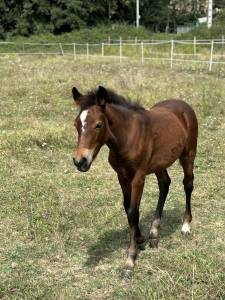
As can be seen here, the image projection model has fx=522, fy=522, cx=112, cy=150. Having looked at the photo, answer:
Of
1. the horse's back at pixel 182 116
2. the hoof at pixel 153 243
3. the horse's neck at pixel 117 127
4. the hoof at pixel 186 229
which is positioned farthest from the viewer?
the hoof at pixel 186 229

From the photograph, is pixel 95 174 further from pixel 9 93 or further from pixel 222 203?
pixel 9 93

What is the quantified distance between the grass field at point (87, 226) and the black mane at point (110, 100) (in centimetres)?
156

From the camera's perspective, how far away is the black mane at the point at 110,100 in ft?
15.4

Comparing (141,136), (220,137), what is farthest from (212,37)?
(141,136)

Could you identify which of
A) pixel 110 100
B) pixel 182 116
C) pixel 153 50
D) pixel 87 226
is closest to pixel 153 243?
pixel 87 226

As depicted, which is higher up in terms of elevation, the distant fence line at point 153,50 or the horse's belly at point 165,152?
the horse's belly at point 165,152

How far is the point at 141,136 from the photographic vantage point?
5211 millimetres

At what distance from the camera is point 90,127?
4578 millimetres

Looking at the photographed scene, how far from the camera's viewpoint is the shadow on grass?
566 centimetres

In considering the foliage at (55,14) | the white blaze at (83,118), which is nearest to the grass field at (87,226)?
the white blaze at (83,118)

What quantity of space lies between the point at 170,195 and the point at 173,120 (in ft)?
6.31

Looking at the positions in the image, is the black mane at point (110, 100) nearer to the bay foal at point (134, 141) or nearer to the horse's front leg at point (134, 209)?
the bay foal at point (134, 141)

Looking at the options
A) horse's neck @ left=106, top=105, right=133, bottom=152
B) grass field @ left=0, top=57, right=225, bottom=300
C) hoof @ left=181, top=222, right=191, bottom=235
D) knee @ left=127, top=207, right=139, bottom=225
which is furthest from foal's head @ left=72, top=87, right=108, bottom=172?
hoof @ left=181, top=222, right=191, bottom=235

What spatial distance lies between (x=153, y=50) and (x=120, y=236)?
31.6m
